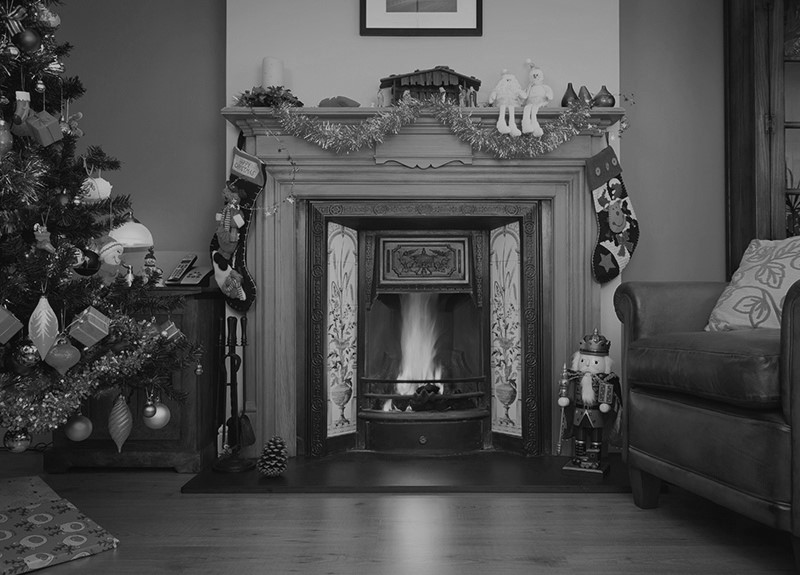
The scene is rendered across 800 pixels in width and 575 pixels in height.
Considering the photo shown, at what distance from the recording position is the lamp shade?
2.74 meters

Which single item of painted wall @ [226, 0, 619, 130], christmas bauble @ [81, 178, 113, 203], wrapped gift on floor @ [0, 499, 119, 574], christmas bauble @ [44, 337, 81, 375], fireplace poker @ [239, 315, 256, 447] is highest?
painted wall @ [226, 0, 619, 130]

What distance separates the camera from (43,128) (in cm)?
184

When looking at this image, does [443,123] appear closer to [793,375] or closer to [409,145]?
[409,145]

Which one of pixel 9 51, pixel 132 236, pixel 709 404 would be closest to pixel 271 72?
pixel 132 236

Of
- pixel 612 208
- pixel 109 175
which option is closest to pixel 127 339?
pixel 109 175

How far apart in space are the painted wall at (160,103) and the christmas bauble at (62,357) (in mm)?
1485

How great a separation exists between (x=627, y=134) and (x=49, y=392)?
266 cm

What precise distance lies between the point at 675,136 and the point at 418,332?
1540mm

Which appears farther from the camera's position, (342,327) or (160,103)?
(160,103)

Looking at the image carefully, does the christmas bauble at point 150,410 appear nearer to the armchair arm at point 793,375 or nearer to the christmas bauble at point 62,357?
the christmas bauble at point 62,357

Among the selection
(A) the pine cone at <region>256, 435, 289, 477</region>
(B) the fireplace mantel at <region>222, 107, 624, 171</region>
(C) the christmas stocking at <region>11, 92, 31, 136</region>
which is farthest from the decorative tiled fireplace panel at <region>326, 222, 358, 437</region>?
(C) the christmas stocking at <region>11, 92, 31, 136</region>

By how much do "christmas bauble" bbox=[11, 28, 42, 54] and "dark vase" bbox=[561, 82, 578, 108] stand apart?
1.98 meters

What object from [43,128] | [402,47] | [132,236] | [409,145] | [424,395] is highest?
[402,47]

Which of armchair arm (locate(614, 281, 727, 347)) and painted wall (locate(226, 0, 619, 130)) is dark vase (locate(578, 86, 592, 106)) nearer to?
painted wall (locate(226, 0, 619, 130))
